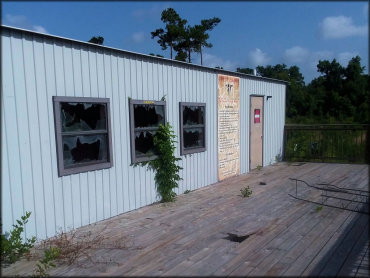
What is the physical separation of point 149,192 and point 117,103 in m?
1.67

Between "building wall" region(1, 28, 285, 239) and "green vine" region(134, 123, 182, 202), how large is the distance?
170mm

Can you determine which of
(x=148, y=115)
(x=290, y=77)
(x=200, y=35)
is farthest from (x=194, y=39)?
(x=148, y=115)

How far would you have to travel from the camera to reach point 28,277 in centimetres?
283

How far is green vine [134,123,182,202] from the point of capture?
5.40m

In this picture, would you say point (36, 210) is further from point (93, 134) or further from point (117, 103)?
point (117, 103)

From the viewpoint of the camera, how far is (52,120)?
12.6 ft

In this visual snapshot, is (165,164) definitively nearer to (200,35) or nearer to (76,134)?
(76,134)

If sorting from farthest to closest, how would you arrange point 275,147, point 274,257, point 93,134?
point 275,147 → point 93,134 → point 274,257

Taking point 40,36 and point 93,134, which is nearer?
point 40,36

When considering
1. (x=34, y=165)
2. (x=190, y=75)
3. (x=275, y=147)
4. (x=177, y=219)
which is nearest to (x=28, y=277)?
(x=34, y=165)

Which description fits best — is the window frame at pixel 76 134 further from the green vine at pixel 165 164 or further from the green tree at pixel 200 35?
the green tree at pixel 200 35

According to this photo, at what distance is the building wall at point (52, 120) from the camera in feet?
11.3

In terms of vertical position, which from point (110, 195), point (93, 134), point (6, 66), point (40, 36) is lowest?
point (110, 195)

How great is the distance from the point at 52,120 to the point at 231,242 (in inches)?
105
